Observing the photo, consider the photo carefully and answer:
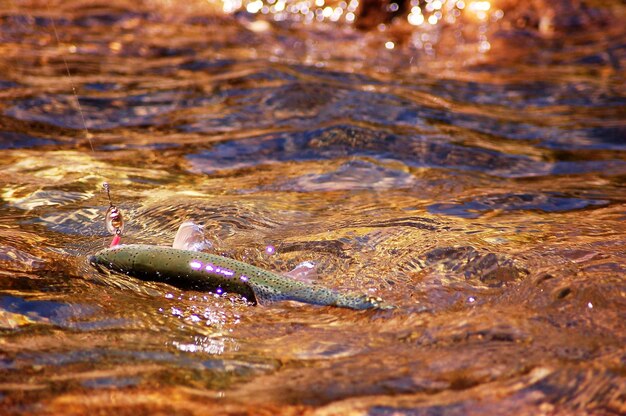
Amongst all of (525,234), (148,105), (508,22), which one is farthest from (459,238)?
(508,22)

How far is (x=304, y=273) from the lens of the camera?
391cm

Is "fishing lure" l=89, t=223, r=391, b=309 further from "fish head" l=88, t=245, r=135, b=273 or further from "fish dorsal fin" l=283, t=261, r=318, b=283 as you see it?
"fish dorsal fin" l=283, t=261, r=318, b=283

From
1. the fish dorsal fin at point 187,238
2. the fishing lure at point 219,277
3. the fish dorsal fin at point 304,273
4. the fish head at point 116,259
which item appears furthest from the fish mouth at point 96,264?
the fish dorsal fin at point 304,273

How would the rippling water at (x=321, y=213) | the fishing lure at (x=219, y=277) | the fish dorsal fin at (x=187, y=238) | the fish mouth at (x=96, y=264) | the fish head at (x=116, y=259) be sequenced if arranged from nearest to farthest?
the rippling water at (x=321, y=213)
the fishing lure at (x=219, y=277)
the fish head at (x=116, y=259)
the fish mouth at (x=96, y=264)
the fish dorsal fin at (x=187, y=238)

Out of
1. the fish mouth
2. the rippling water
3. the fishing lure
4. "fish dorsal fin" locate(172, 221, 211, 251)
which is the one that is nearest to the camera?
the rippling water

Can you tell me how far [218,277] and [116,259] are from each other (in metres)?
0.49

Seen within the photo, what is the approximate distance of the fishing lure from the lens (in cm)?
356

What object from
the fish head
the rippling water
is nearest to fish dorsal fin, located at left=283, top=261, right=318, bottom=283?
the rippling water

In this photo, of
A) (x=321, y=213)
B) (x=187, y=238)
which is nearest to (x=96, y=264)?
(x=187, y=238)

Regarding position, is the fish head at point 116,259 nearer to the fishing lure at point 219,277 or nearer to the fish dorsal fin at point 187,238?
the fishing lure at point 219,277

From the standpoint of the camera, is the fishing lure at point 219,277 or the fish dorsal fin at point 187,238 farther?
the fish dorsal fin at point 187,238

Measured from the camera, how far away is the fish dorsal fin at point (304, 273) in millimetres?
3839

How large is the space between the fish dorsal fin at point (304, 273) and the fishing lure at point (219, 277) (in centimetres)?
17

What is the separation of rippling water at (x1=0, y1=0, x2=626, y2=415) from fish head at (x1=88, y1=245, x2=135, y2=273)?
0.07 metres
